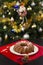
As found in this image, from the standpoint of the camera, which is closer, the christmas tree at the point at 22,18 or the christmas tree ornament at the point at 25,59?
the christmas tree ornament at the point at 25,59

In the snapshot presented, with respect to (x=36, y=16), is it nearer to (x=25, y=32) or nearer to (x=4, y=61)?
(x=25, y=32)

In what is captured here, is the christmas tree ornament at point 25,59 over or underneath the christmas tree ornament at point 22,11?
underneath

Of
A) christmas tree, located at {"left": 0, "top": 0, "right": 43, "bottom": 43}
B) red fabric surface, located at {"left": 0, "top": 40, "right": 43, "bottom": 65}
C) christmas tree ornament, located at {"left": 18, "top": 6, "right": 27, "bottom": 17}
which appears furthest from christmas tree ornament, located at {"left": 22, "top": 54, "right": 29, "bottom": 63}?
christmas tree ornament, located at {"left": 18, "top": 6, "right": 27, "bottom": 17}

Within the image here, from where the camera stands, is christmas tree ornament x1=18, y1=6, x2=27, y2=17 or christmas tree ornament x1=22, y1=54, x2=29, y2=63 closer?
christmas tree ornament x1=22, y1=54, x2=29, y2=63

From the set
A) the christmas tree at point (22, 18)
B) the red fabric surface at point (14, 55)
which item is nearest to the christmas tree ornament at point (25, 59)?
the red fabric surface at point (14, 55)

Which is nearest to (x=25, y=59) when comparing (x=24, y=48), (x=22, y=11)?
(x=24, y=48)

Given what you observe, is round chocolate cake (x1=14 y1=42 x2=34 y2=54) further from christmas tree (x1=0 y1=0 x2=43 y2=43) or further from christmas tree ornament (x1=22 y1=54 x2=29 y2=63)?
christmas tree (x1=0 y1=0 x2=43 y2=43)

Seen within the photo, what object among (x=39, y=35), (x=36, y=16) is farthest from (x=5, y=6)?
(x=39, y=35)

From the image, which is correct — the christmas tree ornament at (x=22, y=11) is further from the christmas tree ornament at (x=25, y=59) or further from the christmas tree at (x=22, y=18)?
the christmas tree ornament at (x=25, y=59)

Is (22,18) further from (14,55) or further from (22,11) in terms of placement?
(14,55)
